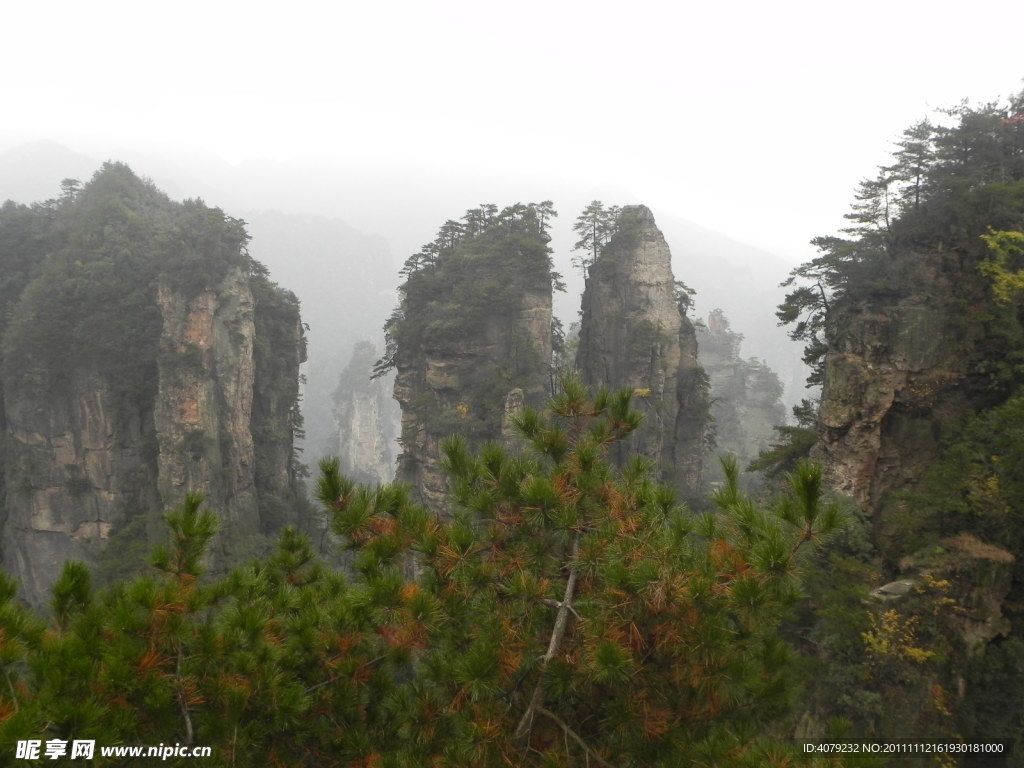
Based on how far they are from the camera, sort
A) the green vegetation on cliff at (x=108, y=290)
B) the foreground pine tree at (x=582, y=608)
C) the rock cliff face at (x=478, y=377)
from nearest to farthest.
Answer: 1. the foreground pine tree at (x=582, y=608)
2. the green vegetation on cliff at (x=108, y=290)
3. the rock cliff face at (x=478, y=377)

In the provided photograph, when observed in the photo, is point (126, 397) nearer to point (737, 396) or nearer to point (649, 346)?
point (649, 346)

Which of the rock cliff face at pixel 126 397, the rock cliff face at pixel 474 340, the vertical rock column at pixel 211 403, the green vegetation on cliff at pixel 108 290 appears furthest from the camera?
the rock cliff face at pixel 474 340

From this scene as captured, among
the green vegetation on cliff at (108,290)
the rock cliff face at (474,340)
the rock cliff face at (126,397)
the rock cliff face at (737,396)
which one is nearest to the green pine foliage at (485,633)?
the rock cliff face at (474,340)

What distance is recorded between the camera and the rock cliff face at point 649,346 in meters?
24.8

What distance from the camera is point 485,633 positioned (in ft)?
12.9

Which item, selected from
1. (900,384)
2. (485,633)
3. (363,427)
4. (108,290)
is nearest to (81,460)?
(108,290)

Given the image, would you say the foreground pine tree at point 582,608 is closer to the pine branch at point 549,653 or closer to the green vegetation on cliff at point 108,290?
the pine branch at point 549,653

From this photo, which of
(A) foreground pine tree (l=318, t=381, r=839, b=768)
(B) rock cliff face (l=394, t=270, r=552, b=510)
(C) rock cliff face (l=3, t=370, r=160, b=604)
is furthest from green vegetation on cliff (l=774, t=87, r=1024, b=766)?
(C) rock cliff face (l=3, t=370, r=160, b=604)

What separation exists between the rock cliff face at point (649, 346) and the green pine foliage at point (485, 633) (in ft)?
65.7

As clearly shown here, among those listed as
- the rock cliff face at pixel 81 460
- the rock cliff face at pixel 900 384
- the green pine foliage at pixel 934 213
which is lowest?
the rock cliff face at pixel 81 460

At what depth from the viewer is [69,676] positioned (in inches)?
116

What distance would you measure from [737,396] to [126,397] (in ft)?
147

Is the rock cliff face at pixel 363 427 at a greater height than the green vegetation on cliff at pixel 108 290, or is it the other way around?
the green vegetation on cliff at pixel 108 290

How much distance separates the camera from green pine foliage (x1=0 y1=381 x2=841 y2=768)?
3.38 m
